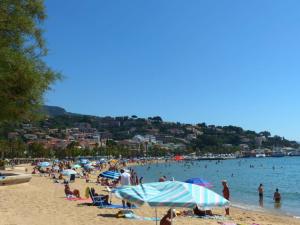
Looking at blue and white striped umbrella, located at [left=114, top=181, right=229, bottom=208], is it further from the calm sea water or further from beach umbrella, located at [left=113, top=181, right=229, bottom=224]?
the calm sea water

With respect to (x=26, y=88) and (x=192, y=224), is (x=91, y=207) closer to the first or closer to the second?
(x=192, y=224)

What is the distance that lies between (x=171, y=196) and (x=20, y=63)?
3575 mm

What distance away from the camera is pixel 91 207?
16.7 meters

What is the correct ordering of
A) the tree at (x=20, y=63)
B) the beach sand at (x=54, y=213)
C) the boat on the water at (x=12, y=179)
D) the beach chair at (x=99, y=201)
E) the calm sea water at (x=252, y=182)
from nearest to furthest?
the tree at (x=20, y=63), the beach sand at (x=54, y=213), the beach chair at (x=99, y=201), the boat on the water at (x=12, y=179), the calm sea water at (x=252, y=182)

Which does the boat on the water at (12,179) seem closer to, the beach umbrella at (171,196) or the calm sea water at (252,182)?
the calm sea water at (252,182)

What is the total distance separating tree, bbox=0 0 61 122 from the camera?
23.3 ft

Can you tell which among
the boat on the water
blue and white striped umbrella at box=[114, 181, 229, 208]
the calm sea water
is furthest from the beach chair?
the calm sea water

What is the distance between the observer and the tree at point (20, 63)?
711 centimetres

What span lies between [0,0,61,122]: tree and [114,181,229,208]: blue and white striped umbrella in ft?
8.36

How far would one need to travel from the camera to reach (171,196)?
8.18 m

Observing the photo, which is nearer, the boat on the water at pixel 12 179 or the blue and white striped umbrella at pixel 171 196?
the blue and white striped umbrella at pixel 171 196

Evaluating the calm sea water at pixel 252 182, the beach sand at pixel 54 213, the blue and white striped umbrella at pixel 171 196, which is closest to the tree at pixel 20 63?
the blue and white striped umbrella at pixel 171 196

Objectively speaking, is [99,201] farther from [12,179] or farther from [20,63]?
[20,63]

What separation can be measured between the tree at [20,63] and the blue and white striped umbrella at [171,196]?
8.36ft
